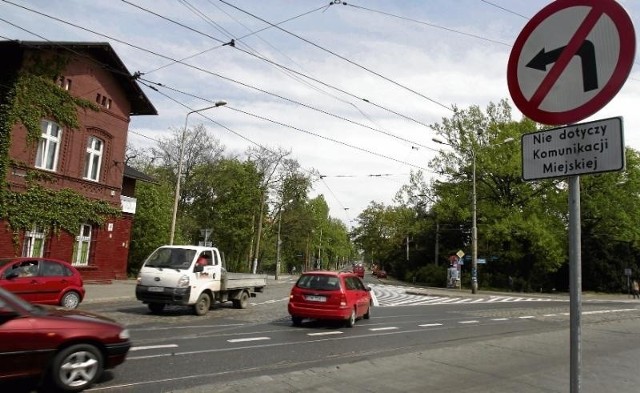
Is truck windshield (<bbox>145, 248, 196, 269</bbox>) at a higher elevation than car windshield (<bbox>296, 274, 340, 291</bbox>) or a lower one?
higher

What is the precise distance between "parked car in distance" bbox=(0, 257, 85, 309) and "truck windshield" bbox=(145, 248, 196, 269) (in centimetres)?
239

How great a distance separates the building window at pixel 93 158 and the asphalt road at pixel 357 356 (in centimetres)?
1249

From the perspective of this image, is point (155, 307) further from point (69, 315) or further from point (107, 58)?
point (107, 58)

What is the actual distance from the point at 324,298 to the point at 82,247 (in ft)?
56.1

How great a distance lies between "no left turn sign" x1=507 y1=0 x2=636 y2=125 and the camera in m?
2.71

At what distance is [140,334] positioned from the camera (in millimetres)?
10953

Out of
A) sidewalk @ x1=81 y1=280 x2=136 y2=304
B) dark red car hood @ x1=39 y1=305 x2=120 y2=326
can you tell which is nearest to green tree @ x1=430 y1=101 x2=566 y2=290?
sidewalk @ x1=81 y1=280 x2=136 y2=304

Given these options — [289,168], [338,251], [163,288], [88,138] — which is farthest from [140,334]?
[338,251]

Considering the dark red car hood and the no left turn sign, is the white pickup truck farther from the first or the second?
the no left turn sign

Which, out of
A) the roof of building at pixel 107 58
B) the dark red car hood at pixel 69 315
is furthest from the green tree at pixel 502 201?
the dark red car hood at pixel 69 315

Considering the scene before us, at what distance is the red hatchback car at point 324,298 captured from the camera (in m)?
13.9

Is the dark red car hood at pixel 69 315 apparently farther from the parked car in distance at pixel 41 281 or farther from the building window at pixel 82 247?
the building window at pixel 82 247

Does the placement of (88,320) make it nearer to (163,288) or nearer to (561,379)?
(561,379)

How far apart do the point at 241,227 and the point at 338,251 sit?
51271mm
